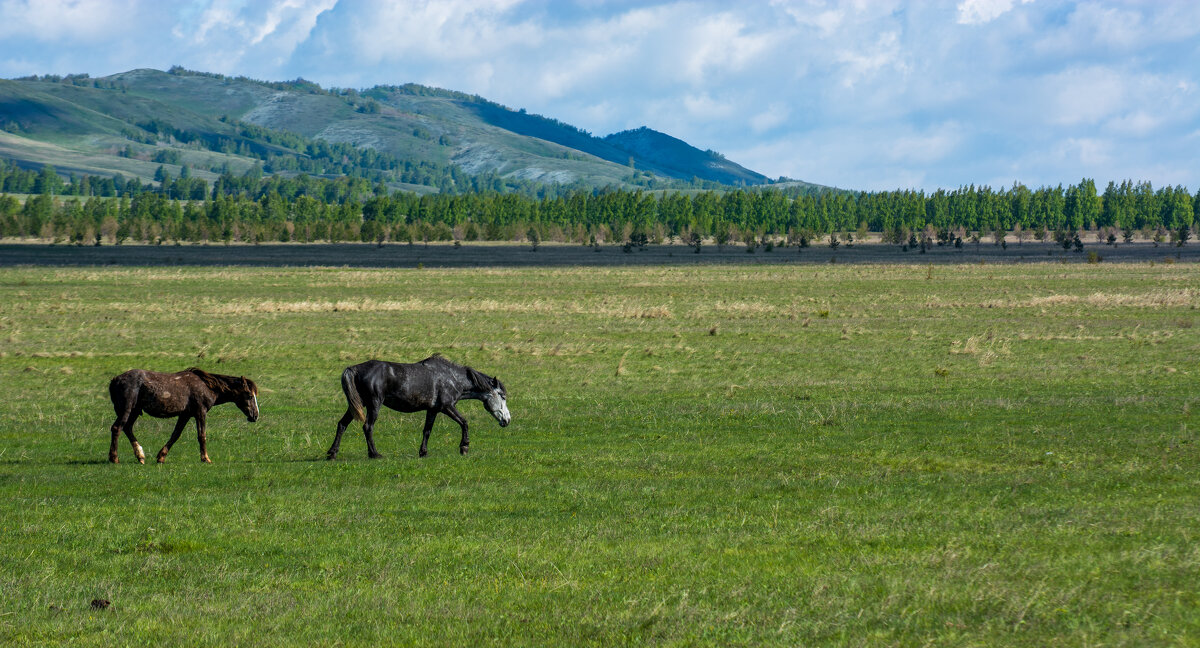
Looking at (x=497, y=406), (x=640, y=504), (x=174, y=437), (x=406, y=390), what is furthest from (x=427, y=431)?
(x=640, y=504)

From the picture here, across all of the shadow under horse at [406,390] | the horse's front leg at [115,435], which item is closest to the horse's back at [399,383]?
the shadow under horse at [406,390]

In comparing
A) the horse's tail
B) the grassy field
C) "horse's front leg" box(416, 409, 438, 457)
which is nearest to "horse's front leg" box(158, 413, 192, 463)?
the grassy field

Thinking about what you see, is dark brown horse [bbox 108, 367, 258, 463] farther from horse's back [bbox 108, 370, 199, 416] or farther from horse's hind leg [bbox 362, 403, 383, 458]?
horse's hind leg [bbox 362, 403, 383, 458]

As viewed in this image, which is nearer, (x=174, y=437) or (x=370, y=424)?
(x=174, y=437)

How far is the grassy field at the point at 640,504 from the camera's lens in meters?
9.80

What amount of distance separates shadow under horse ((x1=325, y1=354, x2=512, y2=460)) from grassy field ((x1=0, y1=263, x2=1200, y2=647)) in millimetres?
648

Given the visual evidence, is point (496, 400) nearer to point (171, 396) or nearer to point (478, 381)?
point (478, 381)

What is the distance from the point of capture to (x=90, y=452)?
19547 millimetres

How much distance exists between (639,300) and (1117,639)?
5271 centimetres

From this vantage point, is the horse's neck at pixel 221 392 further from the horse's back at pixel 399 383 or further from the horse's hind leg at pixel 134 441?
the horse's back at pixel 399 383

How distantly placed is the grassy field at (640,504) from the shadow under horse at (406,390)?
2.13 ft

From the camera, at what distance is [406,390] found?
18.4 meters

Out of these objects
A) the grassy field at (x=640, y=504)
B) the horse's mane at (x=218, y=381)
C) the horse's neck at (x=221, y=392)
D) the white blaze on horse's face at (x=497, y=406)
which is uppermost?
the horse's mane at (x=218, y=381)

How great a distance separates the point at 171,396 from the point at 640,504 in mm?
7933
